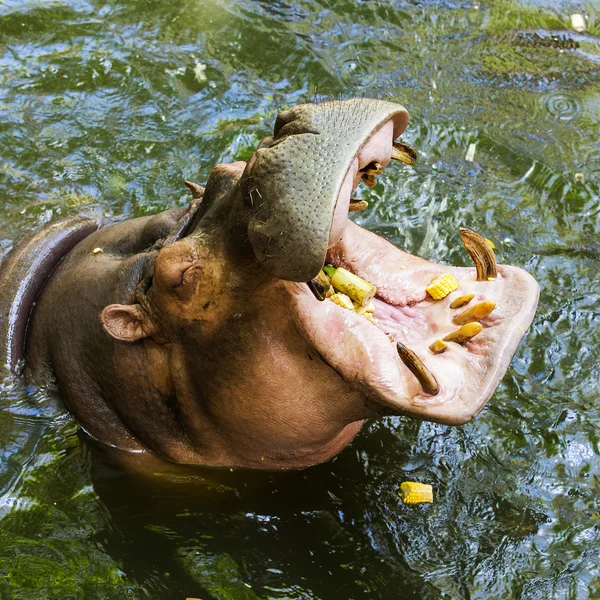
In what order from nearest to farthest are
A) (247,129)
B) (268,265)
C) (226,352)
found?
(268,265)
(226,352)
(247,129)

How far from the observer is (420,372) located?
9.45 feet

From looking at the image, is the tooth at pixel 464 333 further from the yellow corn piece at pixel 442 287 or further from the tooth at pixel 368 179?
the tooth at pixel 368 179

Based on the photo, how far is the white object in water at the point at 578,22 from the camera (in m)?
7.39

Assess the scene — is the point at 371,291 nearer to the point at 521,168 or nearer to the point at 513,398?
the point at 513,398

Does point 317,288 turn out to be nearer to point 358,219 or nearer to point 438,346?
point 438,346

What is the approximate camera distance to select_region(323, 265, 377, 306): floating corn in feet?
11.6

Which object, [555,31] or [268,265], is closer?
[268,265]

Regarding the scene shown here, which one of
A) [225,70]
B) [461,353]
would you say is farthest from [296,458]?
[225,70]

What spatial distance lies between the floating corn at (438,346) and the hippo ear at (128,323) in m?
1.21

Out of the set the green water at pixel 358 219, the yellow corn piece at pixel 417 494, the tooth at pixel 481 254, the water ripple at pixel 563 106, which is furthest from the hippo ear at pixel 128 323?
the water ripple at pixel 563 106

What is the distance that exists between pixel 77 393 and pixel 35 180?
2.26 metres

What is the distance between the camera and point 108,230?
15.0 feet

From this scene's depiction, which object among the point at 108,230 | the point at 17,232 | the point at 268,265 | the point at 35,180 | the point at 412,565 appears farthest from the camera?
the point at 35,180

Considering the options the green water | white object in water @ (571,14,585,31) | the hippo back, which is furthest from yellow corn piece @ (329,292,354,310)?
white object in water @ (571,14,585,31)
